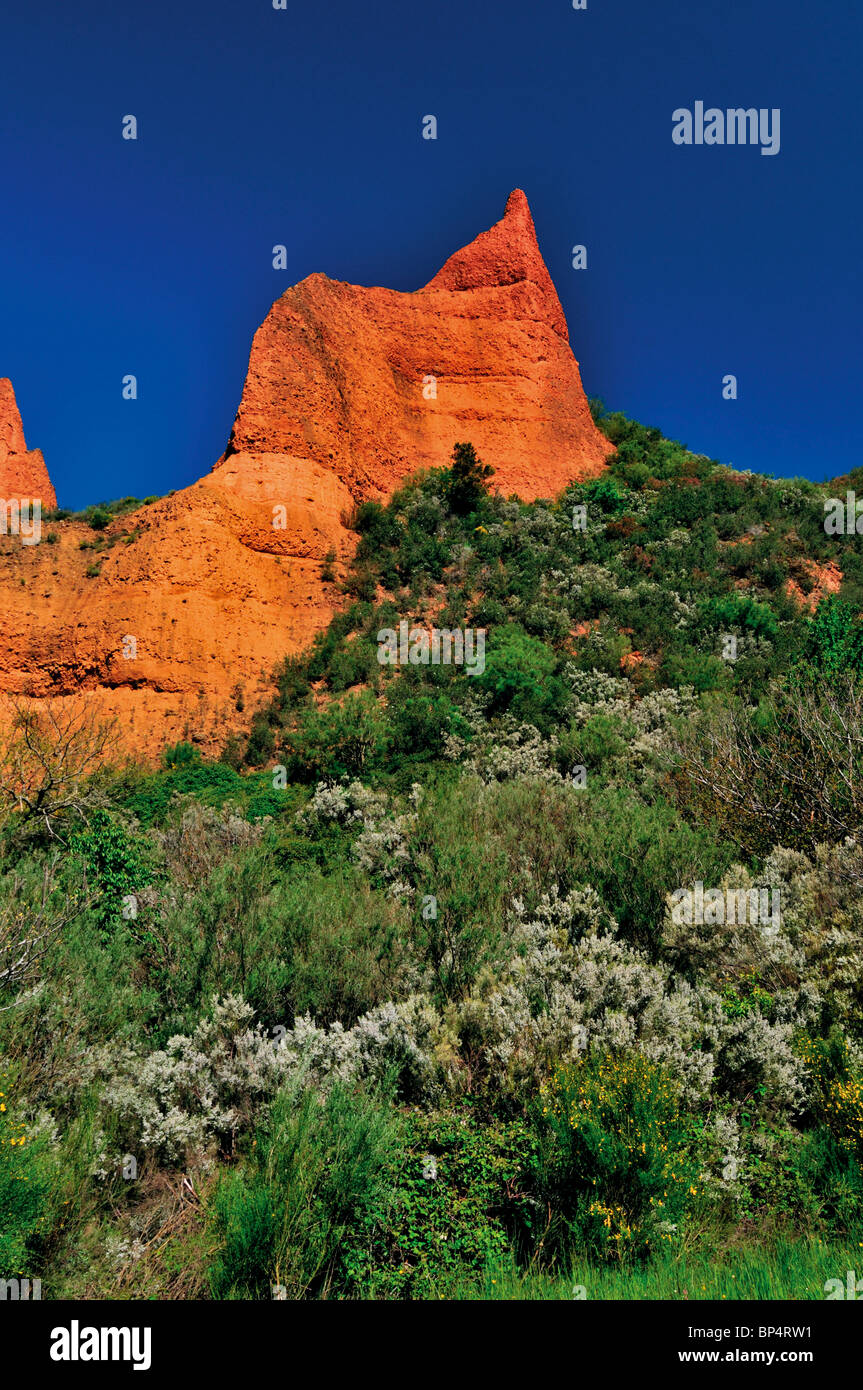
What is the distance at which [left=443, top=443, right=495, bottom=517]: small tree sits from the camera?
74.4ft

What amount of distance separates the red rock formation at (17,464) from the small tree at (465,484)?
13906 millimetres

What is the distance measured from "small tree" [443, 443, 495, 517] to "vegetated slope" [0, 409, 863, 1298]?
11327 mm

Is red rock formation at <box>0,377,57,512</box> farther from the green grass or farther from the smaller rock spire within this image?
the green grass

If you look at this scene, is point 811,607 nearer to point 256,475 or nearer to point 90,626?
point 256,475

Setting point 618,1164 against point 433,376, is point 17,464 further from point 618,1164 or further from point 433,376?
point 618,1164

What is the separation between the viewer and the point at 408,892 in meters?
8.38

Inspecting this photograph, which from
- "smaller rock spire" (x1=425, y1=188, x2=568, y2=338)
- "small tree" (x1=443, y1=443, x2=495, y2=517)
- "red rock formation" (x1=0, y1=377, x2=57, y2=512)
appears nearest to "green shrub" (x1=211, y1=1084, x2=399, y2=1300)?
"small tree" (x1=443, y1=443, x2=495, y2=517)

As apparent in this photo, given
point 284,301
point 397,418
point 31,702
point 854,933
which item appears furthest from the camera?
point 397,418

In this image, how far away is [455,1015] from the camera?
5.88m

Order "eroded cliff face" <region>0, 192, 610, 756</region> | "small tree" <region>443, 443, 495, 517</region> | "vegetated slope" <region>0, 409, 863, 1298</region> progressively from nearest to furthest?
"vegetated slope" <region>0, 409, 863, 1298</region>, "eroded cliff face" <region>0, 192, 610, 756</region>, "small tree" <region>443, 443, 495, 517</region>

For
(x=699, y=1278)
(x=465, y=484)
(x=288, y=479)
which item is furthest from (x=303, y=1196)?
(x=465, y=484)

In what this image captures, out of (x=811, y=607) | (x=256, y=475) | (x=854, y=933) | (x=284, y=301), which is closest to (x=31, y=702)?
(x=256, y=475)

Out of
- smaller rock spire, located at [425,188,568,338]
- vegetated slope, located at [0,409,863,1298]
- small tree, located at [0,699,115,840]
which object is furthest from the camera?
smaller rock spire, located at [425,188,568,338]
